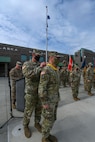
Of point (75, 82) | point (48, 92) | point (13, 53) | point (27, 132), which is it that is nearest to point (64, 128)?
point (27, 132)

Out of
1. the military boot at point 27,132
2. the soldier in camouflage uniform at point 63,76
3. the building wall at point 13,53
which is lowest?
the military boot at point 27,132

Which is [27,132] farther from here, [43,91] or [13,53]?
[13,53]

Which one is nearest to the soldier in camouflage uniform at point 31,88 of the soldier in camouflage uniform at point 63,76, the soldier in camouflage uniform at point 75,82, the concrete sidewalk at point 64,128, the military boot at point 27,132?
the military boot at point 27,132

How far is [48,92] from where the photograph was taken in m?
2.41

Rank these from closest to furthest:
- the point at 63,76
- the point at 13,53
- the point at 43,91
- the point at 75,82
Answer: the point at 43,91 < the point at 75,82 < the point at 63,76 < the point at 13,53

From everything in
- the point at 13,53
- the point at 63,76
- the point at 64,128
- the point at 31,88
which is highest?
the point at 13,53

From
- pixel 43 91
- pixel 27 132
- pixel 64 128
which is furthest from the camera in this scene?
pixel 64 128

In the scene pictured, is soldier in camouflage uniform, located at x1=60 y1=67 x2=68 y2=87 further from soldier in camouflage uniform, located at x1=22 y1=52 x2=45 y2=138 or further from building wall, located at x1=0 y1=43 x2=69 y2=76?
building wall, located at x1=0 y1=43 x2=69 y2=76

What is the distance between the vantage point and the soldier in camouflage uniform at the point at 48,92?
2.34 m

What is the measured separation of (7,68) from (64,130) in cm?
2347

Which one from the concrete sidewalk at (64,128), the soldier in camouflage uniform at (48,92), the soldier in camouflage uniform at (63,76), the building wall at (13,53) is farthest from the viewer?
the building wall at (13,53)

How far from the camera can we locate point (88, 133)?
9.37ft

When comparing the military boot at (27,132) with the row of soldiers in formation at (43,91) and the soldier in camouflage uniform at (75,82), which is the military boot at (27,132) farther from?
the soldier in camouflage uniform at (75,82)

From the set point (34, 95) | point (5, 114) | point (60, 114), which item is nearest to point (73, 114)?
point (60, 114)
